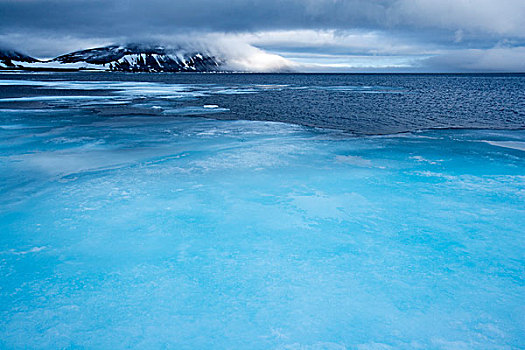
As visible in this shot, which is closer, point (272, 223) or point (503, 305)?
point (503, 305)

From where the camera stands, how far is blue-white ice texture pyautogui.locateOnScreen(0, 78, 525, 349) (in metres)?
5.01

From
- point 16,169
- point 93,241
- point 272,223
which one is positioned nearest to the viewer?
point 93,241

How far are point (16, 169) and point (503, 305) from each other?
514 inches

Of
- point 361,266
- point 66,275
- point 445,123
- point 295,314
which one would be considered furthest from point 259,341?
point 445,123

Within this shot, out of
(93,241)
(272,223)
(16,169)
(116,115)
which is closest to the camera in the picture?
(93,241)

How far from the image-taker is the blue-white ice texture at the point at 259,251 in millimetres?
5008

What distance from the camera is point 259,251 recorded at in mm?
7176

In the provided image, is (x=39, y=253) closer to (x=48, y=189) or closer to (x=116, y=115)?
(x=48, y=189)

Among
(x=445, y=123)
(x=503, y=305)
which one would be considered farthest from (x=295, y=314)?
(x=445, y=123)

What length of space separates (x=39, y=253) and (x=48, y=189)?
3.85m

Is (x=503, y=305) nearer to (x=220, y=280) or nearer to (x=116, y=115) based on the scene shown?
(x=220, y=280)

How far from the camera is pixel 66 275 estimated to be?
6191mm

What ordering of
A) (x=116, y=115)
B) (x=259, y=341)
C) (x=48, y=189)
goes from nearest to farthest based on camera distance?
1. (x=259, y=341)
2. (x=48, y=189)
3. (x=116, y=115)

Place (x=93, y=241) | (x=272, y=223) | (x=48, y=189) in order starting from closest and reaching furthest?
(x=93, y=241)
(x=272, y=223)
(x=48, y=189)
